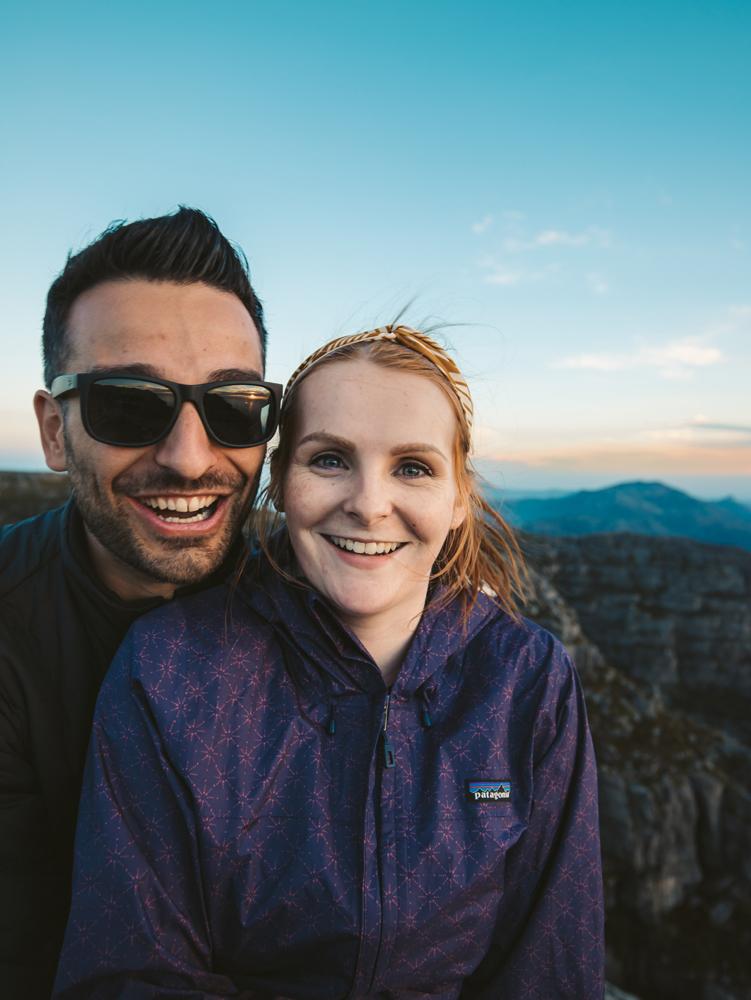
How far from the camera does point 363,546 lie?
3309 mm

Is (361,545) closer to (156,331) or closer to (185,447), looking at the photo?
Result: (185,447)

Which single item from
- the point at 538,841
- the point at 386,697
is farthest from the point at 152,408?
the point at 538,841

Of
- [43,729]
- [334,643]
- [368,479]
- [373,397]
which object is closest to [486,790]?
[334,643]

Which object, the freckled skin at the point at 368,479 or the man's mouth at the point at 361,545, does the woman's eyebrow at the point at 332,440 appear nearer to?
the freckled skin at the point at 368,479

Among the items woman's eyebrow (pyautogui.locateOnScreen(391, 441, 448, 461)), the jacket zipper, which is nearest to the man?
woman's eyebrow (pyautogui.locateOnScreen(391, 441, 448, 461))

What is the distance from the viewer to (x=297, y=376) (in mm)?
3686

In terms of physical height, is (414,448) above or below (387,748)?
above

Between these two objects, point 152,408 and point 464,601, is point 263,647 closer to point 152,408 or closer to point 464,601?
point 464,601

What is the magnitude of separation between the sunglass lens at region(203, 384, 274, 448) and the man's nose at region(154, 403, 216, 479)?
0.10 metres

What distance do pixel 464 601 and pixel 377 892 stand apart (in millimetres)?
1743

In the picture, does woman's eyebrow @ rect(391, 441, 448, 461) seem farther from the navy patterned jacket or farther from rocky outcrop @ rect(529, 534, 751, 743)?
rocky outcrop @ rect(529, 534, 751, 743)

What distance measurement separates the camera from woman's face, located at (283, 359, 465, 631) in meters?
3.18

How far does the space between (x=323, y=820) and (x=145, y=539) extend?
2.09 m

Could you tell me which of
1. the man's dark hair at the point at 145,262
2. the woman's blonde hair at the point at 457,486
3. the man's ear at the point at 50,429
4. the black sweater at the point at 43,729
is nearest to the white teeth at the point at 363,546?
the woman's blonde hair at the point at 457,486
